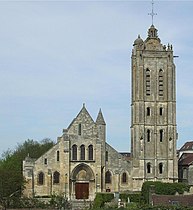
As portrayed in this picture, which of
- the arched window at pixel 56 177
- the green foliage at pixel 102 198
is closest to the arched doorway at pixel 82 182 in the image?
the arched window at pixel 56 177

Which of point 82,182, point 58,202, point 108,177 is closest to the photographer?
point 58,202

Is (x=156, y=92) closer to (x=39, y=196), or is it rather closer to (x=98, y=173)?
(x=98, y=173)

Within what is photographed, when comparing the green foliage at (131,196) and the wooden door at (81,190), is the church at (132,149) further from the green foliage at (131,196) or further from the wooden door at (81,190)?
the green foliage at (131,196)

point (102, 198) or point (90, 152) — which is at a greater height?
point (90, 152)

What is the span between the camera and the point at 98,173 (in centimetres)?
7650

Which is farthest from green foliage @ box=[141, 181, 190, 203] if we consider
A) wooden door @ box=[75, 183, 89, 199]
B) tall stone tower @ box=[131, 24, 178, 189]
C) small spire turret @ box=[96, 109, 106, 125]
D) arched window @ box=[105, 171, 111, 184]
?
small spire turret @ box=[96, 109, 106, 125]

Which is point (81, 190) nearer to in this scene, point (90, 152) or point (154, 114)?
point (90, 152)

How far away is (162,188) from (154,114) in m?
10.6

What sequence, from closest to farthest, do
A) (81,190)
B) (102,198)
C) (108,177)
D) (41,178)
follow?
(102,198)
(41,178)
(81,190)
(108,177)

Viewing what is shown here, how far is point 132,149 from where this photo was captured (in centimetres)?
7794

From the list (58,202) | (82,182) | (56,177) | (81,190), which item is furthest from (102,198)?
(56,177)

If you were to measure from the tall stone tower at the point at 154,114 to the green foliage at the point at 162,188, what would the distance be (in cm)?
371

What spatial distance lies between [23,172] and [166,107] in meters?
19.6

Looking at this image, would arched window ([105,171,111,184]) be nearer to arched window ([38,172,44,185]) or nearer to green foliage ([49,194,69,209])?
arched window ([38,172,44,185])
